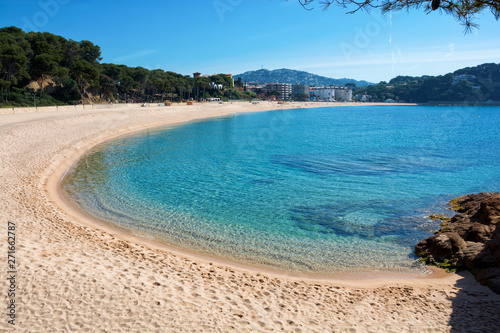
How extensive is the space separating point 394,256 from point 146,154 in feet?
69.7

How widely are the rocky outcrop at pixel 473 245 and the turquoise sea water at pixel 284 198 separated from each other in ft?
2.41

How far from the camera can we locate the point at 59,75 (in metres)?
60.3

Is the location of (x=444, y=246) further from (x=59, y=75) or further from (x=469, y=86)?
(x=469, y=86)

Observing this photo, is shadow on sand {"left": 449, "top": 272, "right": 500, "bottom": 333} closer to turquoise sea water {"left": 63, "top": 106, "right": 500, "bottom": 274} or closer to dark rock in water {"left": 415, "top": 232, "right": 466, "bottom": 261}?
dark rock in water {"left": 415, "top": 232, "right": 466, "bottom": 261}

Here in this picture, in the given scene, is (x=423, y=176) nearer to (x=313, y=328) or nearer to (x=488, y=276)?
(x=488, y=276)

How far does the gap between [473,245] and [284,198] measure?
24.9 ft

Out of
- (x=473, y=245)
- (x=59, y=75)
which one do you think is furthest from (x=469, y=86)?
(x=473, y=245)

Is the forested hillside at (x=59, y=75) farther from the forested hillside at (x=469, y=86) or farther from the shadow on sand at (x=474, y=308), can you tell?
the forested hillside at (x=469, y=86)

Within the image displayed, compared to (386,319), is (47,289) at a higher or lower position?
higher

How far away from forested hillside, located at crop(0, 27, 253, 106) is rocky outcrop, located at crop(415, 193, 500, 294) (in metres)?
Answer: 56.2

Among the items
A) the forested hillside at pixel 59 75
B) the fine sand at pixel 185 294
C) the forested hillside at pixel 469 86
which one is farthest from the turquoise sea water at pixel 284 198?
the forested hillside at pixel 469 86

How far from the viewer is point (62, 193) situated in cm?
1487

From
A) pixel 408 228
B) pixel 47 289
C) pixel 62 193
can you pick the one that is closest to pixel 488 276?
pixel 408 228

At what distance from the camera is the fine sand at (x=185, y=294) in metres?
5.21
